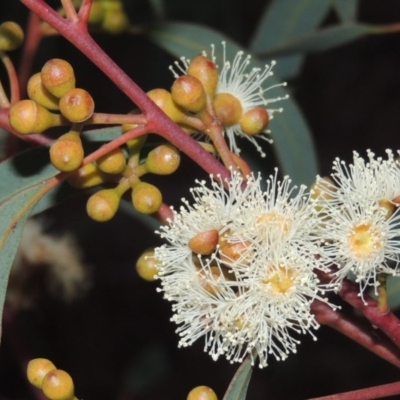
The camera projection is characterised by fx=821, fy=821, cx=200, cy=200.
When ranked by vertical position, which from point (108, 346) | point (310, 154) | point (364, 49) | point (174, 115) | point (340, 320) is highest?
point (364, 49)

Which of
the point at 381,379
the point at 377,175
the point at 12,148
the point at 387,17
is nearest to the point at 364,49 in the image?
the point at 387,17

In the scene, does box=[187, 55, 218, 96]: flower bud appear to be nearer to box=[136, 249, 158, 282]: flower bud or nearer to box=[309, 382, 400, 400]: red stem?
box=[136, 249, 158, 282]: flower bud

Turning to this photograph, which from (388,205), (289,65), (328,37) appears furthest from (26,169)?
(289,65)

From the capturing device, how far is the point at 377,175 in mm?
1396

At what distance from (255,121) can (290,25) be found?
1.19 metres

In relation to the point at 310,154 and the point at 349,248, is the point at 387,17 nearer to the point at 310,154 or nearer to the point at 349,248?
the point at 310,154

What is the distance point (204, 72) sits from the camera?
1432mm

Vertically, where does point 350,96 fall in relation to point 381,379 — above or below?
above

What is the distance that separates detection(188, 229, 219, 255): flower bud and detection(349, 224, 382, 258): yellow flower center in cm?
23

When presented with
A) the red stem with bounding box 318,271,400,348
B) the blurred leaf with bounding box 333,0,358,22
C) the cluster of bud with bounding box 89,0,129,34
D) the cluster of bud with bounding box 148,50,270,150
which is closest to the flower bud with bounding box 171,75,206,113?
the cluster of bud with bounding box 148,50,270,150

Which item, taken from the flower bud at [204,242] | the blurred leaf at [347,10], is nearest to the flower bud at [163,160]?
the flower bud at [204,242]

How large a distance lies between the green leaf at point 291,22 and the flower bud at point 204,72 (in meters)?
1.20

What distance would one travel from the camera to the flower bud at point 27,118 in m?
1.27

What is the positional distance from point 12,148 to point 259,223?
2.82ft
